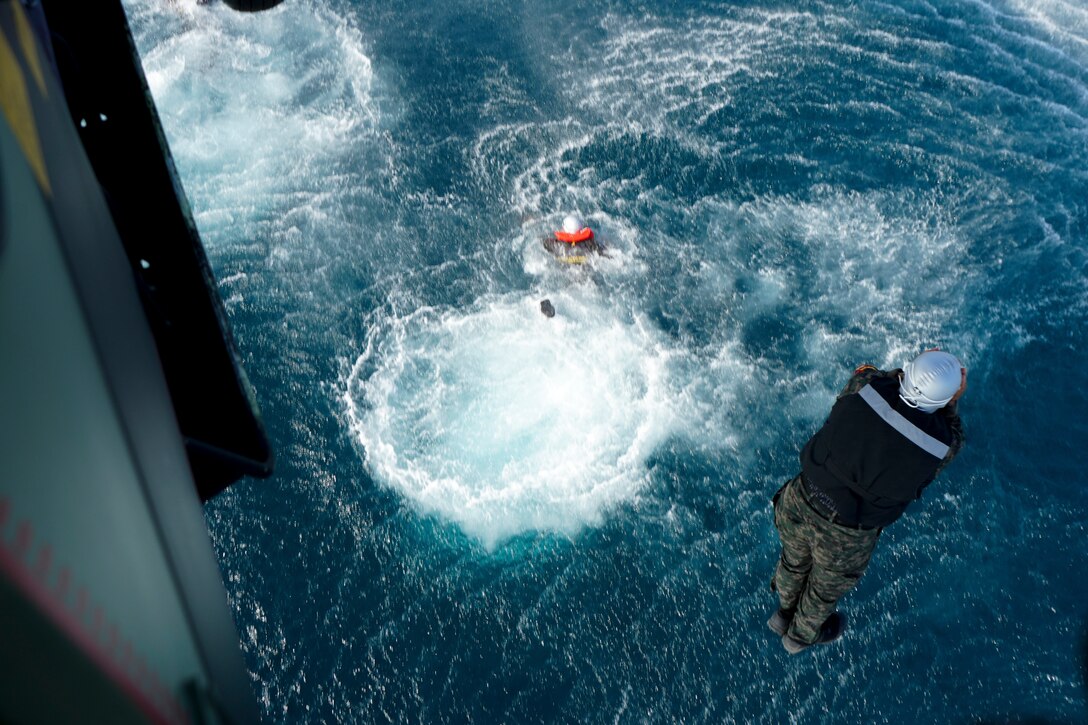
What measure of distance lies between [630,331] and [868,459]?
5.92 metres

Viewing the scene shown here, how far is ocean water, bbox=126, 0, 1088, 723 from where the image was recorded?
849 centimetres

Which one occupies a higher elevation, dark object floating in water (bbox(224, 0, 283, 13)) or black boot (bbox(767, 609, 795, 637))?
dark object floating in water (bbox(224, 0, 283, 13))

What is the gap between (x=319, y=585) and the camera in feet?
29.4

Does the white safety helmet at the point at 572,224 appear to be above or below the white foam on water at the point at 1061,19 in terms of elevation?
below

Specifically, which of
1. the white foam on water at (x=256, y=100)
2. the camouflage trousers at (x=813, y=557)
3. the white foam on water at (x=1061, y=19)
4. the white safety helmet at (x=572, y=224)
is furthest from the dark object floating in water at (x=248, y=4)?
the white foam on water at (x=1061, y=19)

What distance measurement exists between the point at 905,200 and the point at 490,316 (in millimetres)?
7352

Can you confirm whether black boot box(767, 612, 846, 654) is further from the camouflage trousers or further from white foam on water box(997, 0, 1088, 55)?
white foam on water box(997, 0, 1088, 55)

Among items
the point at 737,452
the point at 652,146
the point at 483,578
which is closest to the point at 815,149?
the point at 652,146

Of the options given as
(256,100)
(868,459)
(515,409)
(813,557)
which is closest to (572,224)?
(515,409)

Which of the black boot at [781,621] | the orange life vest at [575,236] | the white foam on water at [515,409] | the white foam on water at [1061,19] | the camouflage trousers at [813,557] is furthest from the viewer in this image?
the white foam on water at [1061,19]

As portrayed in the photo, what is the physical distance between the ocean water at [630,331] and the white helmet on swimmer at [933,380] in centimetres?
459

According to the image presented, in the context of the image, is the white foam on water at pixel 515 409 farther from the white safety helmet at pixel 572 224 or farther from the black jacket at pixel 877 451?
the black jacket at pixel 877 451

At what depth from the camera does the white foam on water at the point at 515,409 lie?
9539 millimetres

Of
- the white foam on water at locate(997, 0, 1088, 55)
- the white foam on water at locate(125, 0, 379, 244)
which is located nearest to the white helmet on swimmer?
the white foam on water at locate(125, 0, 379, 244)
